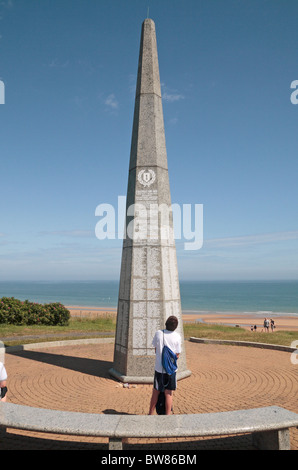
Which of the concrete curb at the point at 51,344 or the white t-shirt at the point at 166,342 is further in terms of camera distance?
the concrete curb at the point at 51,344

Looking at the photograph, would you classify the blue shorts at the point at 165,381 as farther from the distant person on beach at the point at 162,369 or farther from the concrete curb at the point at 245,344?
the concrete curb at the point at 245,344

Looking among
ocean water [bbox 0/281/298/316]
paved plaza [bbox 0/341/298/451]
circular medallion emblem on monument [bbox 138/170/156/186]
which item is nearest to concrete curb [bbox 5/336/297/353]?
paved plaza [bbox 0/341/298/451]


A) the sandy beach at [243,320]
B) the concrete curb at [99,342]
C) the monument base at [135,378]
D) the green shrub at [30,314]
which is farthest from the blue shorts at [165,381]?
the sandy beach at [243,320]

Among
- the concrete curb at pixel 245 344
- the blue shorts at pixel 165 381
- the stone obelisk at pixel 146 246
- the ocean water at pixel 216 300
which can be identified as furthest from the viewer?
the ocean water at pixel 216 300

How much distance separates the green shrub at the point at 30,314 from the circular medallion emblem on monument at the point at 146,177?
14211 millimetres

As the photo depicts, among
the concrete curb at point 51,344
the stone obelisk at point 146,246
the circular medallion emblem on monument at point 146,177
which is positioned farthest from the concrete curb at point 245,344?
the circular medallion emblem on monument at point 146,177

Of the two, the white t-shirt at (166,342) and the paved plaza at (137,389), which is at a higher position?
the white t-shirt at (166,342)

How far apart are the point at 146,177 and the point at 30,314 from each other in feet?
48.6

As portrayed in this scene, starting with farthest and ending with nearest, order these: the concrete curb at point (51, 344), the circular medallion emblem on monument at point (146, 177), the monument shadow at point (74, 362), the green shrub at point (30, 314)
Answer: the green shrub at point (30, 314) < the concrete curb at point (51, 344) < the monument shadow at point (74, 362) < the circular medallion emblem on monument at point (146, 177)

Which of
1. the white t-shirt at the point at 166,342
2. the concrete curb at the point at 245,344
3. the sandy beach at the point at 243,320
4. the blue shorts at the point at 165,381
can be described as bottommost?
the sandy beach at the point at 243,320

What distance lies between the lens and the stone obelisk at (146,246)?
26.3 feet

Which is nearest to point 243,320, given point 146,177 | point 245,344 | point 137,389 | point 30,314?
point 30,314

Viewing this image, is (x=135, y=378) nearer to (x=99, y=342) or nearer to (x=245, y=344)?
(x=99, y=342)

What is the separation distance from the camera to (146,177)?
8617 mm
